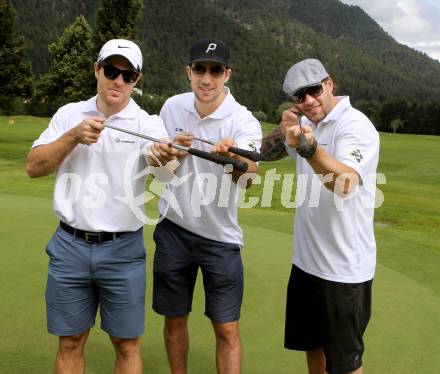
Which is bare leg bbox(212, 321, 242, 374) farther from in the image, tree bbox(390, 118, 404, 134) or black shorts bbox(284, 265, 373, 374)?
tree bbox(390, 118, 404, 134)

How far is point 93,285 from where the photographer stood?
277 centimetres

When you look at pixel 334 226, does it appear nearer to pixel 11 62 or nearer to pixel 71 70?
pixel 11 62

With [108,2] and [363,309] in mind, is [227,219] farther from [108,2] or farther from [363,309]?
[108,2]

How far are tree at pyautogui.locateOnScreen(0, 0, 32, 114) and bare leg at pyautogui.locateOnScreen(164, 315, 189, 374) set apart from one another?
2307cm

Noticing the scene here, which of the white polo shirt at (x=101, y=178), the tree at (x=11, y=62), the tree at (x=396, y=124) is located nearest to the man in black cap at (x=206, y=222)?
the white polo shirt at (x=101, y=178)

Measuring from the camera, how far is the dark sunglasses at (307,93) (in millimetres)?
2660

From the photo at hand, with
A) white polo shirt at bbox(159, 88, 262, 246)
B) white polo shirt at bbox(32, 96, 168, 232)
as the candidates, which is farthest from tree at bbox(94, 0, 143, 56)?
white polo shirt at bbox(32, 96, 168, 232)

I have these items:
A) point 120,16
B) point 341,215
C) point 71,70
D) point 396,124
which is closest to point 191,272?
point 341,215

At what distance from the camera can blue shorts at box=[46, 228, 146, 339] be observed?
267 cm

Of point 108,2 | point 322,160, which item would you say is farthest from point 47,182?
point 108,2

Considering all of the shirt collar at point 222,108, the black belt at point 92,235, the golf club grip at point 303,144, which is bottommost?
the black belt at point 92,235

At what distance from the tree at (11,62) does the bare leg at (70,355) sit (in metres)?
23.3

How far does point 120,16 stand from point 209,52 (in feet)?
100

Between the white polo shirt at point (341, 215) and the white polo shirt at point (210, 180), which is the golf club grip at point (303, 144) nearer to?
the white polo shirt at point (341, 215)
